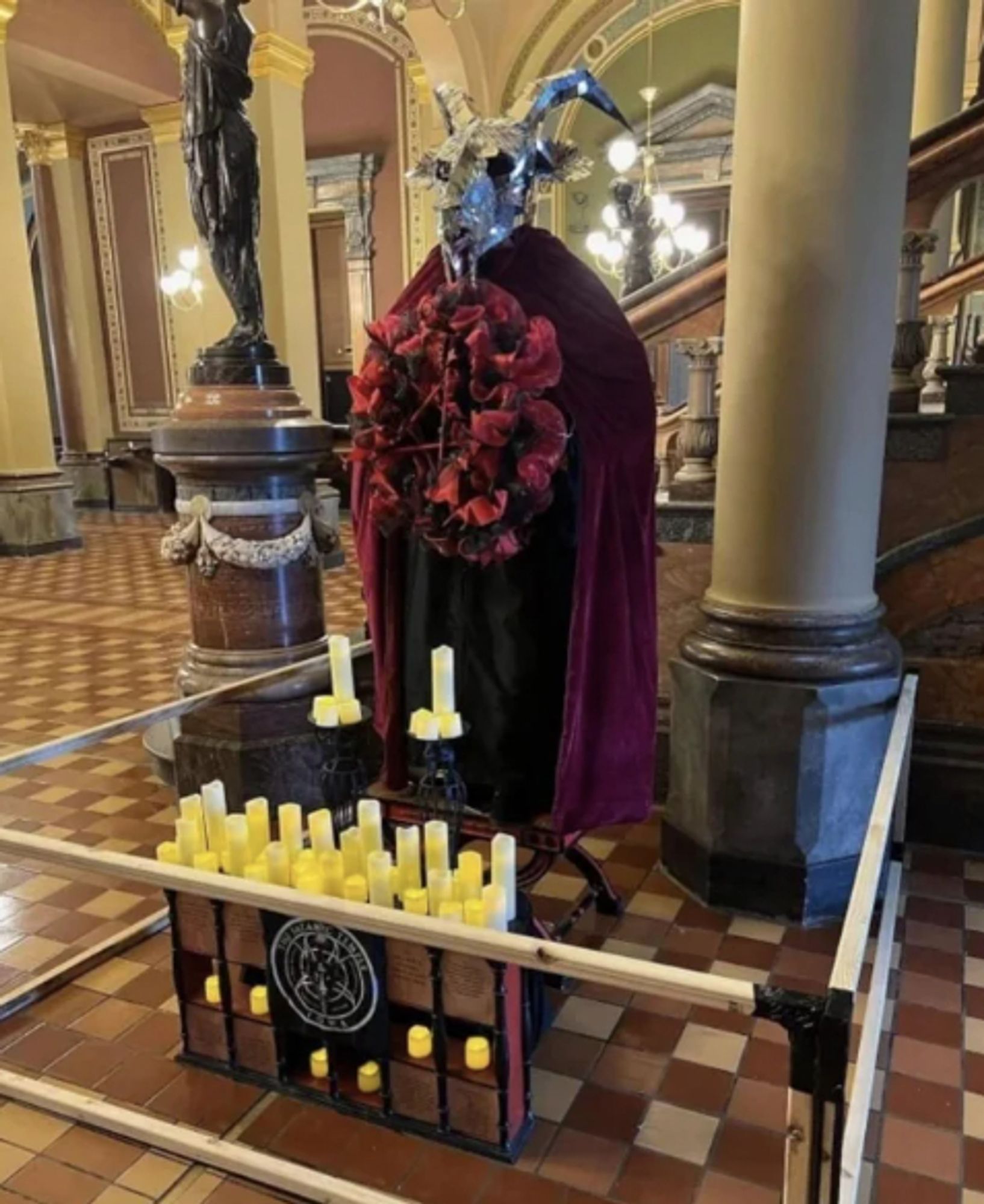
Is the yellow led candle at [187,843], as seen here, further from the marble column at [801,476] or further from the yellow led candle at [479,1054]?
the marble column at [801,476]

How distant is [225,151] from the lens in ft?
10.00

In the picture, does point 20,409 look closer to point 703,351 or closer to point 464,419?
point 703,351

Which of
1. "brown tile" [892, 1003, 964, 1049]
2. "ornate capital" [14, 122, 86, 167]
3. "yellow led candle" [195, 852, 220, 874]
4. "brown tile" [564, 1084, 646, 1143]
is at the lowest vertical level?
"brown tile" [564, 1084, 646, 1143]

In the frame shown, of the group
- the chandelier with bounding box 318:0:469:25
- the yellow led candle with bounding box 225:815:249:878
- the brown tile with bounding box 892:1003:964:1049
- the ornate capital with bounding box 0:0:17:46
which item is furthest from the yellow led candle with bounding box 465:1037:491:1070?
the ornate capital with bounding box 0:0:17:46

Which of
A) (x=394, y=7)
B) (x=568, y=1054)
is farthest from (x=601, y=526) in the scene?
(x=394, y=7)

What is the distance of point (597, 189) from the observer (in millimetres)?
10797

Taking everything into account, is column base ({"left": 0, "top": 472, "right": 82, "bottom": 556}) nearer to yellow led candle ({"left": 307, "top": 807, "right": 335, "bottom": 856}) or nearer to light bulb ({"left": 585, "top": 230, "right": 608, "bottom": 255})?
light bulb ({"left": 585, "top": 230, "right": 608, "bottom": 255})

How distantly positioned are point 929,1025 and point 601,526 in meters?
1.21

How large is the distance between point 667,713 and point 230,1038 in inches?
65.1

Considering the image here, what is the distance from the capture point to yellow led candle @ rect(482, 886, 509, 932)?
155 cm

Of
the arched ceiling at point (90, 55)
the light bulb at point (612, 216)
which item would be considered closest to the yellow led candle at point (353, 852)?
the light bulb at point (612, 216)

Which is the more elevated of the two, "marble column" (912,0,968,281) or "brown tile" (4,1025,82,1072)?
"marble column" (912,0,968,281)

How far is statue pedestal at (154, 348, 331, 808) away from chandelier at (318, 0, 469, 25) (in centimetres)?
410

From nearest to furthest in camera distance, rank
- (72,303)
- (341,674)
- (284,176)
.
Answer: (341,674)
(284,176)
(72,303)
